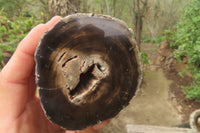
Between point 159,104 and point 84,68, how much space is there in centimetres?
329

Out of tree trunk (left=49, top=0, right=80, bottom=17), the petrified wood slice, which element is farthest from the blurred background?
the petrified wood slice

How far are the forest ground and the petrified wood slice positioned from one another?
189cm

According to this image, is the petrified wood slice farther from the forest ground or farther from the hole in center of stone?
the forest ground

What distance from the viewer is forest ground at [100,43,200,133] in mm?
2957

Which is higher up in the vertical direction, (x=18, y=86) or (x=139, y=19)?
(x=139, y=19)

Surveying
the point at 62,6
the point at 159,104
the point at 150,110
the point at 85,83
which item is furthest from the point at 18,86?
the point at 159,104

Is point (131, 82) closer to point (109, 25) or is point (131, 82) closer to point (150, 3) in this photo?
point (109, 25)

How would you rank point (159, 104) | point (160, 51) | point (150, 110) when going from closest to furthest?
point (150, 110) → point (159, 104) → point (160, 51)

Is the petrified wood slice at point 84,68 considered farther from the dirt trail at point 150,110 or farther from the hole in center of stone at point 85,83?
the dirt trail at point 150,110

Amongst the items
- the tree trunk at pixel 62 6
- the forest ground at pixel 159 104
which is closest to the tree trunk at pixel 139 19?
the forest ground at pixel 159 104

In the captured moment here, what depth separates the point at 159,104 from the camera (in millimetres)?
3414

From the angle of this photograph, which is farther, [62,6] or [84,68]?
[62,6]

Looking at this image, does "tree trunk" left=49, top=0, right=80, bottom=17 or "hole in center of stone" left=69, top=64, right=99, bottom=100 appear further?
"tree trunk" left=49, top=0, right=80, bottom=17

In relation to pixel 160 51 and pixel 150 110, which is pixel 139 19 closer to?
pixel 160 51
